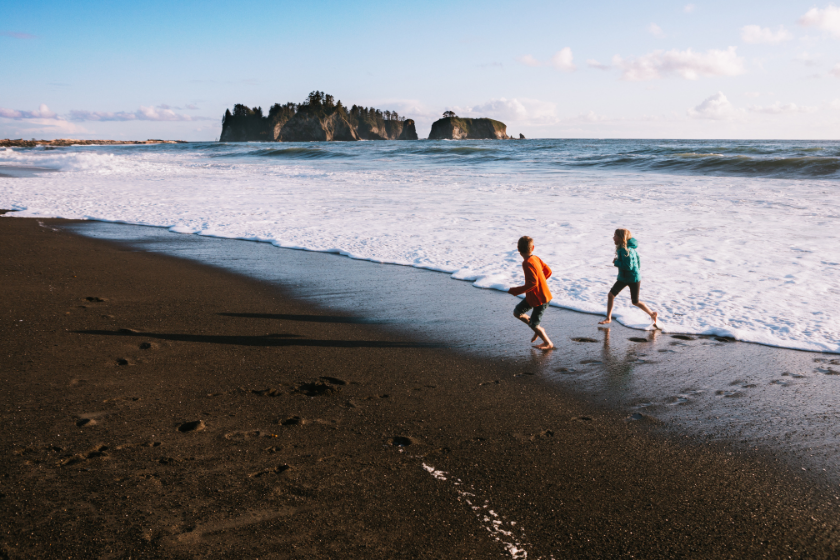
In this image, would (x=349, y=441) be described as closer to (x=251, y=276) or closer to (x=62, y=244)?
(x=251, y=276)

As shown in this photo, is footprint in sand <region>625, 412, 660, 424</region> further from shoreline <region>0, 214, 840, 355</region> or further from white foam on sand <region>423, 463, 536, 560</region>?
shoreline <region>0, 214, 840, 355</region>

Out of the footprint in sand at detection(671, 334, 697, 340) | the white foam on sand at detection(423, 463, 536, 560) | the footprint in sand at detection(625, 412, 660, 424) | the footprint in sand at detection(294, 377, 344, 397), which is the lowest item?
the footprint in sand at detection(625, 412, 660, 424)

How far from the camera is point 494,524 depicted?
2262mm

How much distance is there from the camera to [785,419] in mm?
3264

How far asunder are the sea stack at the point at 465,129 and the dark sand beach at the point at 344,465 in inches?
5905

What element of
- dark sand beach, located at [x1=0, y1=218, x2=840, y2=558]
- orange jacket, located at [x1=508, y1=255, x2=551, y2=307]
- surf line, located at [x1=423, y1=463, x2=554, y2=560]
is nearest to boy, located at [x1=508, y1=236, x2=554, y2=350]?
orange jacket, located at [x1=508, y1=255, x2=551, y2=307]

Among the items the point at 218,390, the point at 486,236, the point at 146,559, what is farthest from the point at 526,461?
the point at 486,236

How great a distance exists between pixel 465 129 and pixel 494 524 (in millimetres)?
156659

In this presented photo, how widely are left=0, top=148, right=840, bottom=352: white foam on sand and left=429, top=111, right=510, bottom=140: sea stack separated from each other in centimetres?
13447

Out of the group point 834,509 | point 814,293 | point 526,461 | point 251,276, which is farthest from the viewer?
point 251,276

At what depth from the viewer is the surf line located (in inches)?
83.3

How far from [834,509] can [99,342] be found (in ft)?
15.5

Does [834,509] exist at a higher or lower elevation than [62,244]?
lower

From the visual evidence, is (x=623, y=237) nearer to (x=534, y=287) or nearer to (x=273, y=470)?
(x=534, y=287)
